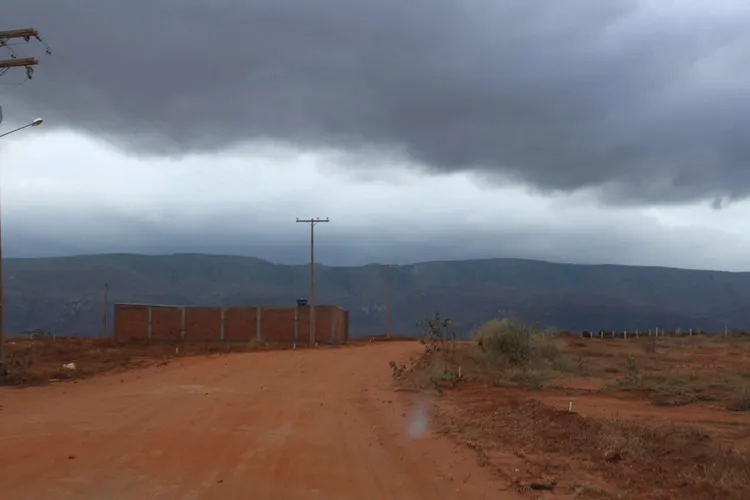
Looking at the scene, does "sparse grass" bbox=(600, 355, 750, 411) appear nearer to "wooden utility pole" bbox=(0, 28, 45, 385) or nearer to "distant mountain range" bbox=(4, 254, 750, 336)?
"wooden utility pole" bbox=(0, 28, 45, 385)

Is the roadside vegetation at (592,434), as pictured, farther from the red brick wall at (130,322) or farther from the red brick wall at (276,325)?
the red brick wall at (130,322)

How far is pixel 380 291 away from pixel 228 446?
169609 millimetres

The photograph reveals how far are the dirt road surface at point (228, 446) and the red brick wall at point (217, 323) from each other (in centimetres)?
3626

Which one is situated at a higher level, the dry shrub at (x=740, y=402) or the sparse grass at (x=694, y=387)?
the dry shrub at (x=740, y=402)

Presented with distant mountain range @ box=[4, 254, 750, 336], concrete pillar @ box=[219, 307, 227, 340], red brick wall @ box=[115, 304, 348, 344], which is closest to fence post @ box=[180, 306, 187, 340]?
red brick wall @ box=[115, 304, 348, 344]

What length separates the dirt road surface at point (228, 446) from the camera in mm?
9781

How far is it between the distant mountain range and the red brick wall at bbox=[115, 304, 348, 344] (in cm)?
5752

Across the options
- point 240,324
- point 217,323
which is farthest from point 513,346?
point 217,323

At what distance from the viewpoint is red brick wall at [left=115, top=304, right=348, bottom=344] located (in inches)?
2258

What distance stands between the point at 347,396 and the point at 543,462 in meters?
9.43

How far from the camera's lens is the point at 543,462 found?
11.3 meters

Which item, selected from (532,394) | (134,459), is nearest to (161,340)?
(532,394)

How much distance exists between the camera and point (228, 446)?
12430 millimetres

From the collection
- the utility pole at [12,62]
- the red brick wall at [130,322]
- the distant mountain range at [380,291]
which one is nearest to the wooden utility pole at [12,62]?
the utility pole at [12,62]
